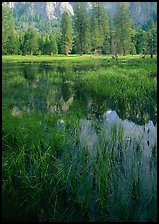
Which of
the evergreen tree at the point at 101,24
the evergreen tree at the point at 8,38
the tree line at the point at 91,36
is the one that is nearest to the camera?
the tree line at the point at 91,36

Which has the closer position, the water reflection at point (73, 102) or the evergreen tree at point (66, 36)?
the water reflection at point (73, 102)

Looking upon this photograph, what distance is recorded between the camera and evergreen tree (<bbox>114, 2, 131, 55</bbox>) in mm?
71375

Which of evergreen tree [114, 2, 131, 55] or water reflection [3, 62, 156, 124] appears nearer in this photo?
water reflection [3, 62, 156, 124]

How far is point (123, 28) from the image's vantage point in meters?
71.9

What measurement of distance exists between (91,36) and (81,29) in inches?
193

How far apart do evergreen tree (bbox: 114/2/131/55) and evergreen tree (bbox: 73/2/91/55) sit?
8.02m

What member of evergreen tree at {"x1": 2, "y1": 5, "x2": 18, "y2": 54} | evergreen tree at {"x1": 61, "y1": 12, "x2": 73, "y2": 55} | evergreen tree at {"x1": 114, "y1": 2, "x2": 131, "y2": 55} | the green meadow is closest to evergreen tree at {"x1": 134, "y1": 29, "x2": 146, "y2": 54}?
evergreen tree at {"x1": 114, "y1": 2, "x2": 131, "y2": 55}

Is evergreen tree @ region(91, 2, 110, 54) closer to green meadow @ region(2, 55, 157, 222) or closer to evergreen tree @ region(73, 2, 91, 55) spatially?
evergreen tree @ region(73, 2, 91, 55)

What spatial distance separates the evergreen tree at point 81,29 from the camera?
7681cm

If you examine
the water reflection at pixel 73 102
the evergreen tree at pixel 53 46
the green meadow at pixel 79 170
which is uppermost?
the evergreen tree at pixel 53 46

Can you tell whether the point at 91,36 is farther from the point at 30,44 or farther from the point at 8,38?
the point at 8,38

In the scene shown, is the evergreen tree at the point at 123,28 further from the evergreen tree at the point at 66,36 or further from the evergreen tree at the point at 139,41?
the evergreen tree at the point at 66,36

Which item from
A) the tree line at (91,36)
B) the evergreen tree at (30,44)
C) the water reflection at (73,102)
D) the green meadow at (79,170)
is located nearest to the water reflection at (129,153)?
the green meadow at (79,170)

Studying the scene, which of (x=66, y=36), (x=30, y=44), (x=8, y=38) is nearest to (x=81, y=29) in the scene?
(x=66, y=36)
